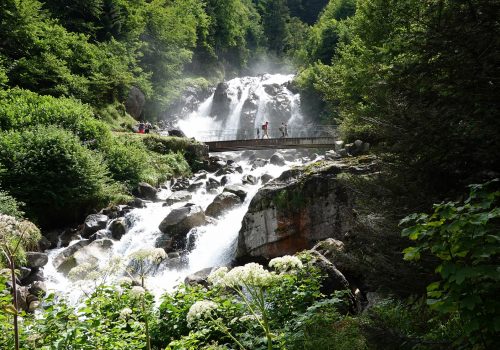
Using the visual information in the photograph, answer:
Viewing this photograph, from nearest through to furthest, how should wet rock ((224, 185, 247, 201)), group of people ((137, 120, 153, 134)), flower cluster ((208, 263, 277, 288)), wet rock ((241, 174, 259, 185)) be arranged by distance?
flower cluster ((208, 263, 277, 288))
wet rock ((224, 185, 247, 201))
wet rock ((241, 174, 259, 185))
group of people ((137, 120, 153, 134))

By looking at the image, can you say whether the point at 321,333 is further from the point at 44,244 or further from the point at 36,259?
the point at 44,244

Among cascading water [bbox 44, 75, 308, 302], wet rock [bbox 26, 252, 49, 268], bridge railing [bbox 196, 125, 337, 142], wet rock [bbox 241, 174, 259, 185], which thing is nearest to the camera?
cascading water [bbox 44, 75, 308, 302]

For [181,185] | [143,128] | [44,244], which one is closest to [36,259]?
[44,244]

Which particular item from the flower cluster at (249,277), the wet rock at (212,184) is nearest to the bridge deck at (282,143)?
the wet rock at (212,184)

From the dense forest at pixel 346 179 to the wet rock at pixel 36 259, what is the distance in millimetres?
960

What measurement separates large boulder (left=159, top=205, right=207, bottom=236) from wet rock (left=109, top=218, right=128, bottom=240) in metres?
1.64

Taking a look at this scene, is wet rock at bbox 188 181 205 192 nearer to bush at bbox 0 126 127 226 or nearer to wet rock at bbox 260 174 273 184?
wet rock at bbox 260 174 273 184

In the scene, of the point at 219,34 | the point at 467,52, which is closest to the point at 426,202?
the point at 467,52

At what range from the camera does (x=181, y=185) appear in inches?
811

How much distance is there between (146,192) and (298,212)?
10602 mm

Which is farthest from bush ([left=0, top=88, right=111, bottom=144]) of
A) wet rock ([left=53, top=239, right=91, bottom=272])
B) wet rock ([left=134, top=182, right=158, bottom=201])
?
wet rock ([left=53, top=239, right=91, bottom=272])

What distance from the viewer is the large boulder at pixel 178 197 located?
17.6 metres

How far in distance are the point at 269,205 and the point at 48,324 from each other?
7.47 m

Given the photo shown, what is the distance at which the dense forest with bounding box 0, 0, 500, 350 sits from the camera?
3170 mm
